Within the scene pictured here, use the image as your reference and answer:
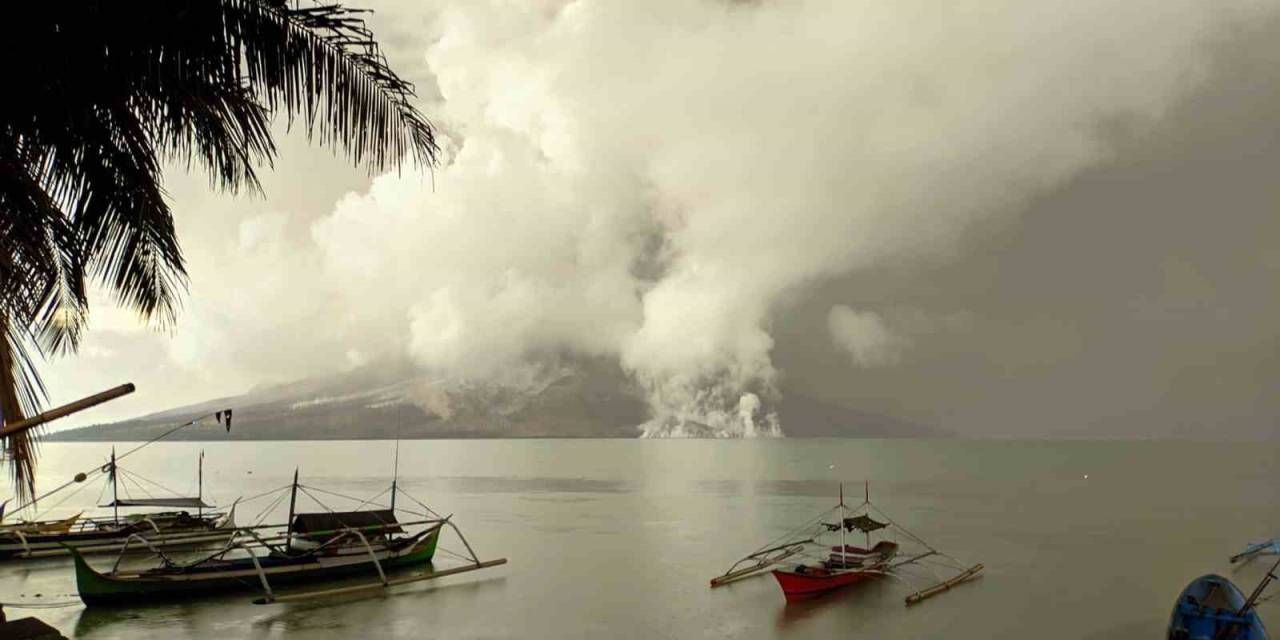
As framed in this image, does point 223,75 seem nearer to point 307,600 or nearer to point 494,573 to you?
point 307,600

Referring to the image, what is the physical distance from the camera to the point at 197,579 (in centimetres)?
2762

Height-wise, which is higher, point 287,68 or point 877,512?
point 287,68

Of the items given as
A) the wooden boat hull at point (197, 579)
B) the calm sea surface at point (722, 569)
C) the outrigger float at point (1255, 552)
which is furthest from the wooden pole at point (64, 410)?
the outrigger float at point (1255, 552)

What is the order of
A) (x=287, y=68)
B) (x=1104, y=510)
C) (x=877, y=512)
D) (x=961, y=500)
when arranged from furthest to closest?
(x=961, y=500), (x=1104, y=510), (x=877, y=512), (x=287, y=68)

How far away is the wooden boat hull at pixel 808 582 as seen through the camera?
93.6 ft

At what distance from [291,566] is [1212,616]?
25.0 meters

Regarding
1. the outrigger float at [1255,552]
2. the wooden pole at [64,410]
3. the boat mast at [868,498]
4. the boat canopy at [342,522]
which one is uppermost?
the wooden pole at [64,410]

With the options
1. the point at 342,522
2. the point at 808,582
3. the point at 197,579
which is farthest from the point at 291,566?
the point at 808,582

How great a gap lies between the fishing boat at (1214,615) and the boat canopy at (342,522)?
2287cm

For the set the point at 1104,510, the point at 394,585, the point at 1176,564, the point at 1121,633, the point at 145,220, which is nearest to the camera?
the point at 145,220

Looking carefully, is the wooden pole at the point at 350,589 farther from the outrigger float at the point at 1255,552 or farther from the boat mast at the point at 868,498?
the outrigger float at the point at 1255,552

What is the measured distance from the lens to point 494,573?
3641 cm

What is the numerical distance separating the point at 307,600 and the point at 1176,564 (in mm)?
36072

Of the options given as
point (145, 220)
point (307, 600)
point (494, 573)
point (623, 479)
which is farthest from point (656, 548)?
point (623, 479)
